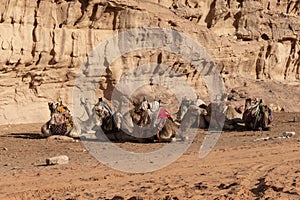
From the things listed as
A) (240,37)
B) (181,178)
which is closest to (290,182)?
(181,178)

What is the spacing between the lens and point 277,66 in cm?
3662

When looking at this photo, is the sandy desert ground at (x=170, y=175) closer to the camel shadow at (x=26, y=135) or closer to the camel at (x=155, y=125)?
the camel at (x=155, y=125)

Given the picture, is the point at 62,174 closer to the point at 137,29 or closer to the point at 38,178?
the point at 38,178

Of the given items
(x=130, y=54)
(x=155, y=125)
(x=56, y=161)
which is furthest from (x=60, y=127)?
(x=130, y=54)

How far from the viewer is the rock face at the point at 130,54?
70.5 ft

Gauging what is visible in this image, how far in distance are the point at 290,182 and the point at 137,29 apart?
18232mm

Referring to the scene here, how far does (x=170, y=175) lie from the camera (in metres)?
9.86

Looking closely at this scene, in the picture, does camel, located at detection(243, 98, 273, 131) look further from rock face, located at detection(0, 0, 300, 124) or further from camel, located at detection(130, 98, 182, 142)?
rock face, located at detection(0, 0, 300, 124)

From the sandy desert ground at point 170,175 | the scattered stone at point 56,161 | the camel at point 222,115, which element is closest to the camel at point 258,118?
the camel at point 222,115

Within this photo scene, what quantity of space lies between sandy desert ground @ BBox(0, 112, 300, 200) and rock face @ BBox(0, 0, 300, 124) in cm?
728

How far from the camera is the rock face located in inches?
846

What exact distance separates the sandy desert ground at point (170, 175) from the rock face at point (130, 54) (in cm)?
728

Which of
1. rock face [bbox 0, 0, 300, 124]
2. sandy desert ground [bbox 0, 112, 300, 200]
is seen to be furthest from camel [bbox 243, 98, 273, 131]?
rock face [bbox 0, 0, 300, 124]

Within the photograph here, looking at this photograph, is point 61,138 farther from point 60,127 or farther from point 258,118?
point 258,118
